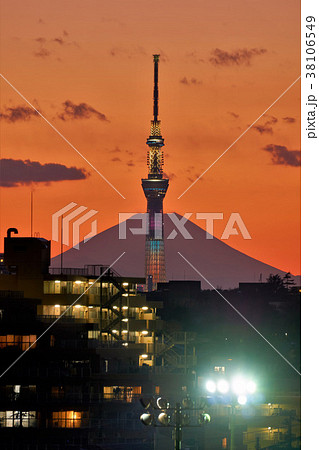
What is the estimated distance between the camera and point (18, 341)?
244ft

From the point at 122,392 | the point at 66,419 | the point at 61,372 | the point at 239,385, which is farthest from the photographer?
the point at 122,392

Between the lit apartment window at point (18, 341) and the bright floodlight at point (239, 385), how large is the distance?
34.7m

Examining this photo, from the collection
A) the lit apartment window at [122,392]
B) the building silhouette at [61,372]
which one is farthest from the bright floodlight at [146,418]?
the lit apartment window at [122,392]

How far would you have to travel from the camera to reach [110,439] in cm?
6881

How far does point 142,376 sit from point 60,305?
21745mm

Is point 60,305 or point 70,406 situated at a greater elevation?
point 60,305

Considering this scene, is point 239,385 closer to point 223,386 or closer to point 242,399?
point 223,386

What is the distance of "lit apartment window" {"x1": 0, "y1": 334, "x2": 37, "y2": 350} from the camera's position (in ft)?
242

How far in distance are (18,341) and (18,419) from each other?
7.56 m

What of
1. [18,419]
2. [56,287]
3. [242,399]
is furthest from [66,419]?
[242,399]

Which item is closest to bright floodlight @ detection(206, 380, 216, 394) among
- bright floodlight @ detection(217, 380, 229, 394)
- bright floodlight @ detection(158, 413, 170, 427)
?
bright floodlight @ detection(217, 380, 229, 394)
